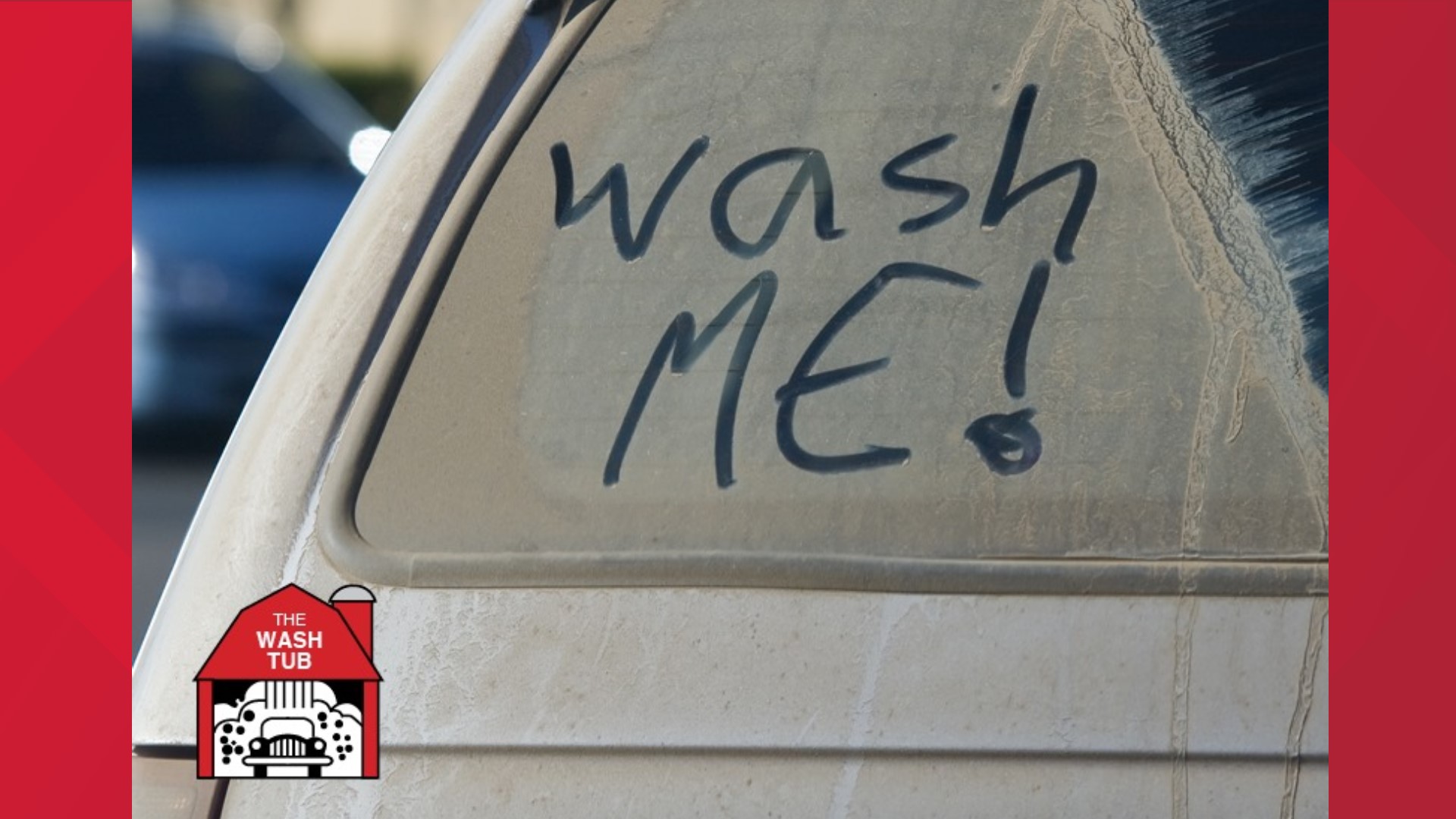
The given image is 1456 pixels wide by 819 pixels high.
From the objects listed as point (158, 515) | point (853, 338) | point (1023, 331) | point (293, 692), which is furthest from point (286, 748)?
point (158, 515)

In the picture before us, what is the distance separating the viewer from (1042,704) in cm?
126

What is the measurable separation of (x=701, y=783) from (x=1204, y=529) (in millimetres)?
457

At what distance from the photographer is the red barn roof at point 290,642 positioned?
130 cm

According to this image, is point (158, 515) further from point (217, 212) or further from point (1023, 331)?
point (1023, 331)

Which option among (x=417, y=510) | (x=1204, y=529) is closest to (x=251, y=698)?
(x=417, y=510)

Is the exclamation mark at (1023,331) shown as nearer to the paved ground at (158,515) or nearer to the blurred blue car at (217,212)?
the paved ground at (158,515)

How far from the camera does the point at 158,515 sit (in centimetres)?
630

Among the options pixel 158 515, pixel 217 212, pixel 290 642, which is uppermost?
pixel 290 642

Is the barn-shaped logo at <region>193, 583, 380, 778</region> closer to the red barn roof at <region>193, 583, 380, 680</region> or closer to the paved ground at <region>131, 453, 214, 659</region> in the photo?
the red barn roof at <region>193, 583, 380, 680</region>

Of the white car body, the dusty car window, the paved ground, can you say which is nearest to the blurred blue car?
the paved ground

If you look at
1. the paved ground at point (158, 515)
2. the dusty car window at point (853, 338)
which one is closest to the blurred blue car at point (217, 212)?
the paved ground at point (158, 515)

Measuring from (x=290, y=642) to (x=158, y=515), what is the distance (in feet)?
17.5

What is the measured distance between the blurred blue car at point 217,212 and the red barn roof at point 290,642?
554 centimetres

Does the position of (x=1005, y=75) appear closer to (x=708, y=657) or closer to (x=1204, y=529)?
(x=1204, y=529)
